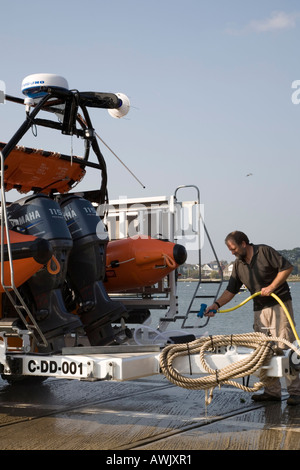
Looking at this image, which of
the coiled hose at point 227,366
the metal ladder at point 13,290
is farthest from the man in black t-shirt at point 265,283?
the metal ladder at point 13,290

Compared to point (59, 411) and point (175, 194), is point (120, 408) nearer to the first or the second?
point (59, 411)

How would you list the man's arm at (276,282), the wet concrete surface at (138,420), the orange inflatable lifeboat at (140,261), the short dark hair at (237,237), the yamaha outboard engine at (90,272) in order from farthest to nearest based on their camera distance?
the orange inflatable lifeboat at (140,261), the short dark hair at (237,237), the man's arm at (276,282), the yamaha outboard engine at (90,272), the wet concrete surface at (138,420)

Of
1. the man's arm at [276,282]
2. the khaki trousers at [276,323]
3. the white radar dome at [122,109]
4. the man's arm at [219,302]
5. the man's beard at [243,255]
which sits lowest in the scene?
the khaki trousers at [276,323]

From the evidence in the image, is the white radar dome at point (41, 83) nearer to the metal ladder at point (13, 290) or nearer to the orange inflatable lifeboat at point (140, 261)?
the metal ladder at point (13, 290)

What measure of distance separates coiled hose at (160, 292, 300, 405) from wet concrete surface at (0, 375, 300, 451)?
42cm

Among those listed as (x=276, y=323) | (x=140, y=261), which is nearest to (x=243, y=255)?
(x=276, y=323)

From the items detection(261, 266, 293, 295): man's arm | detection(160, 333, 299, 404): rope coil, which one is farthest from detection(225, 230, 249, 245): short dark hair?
detection(160, 333, 299, 404): rope coil

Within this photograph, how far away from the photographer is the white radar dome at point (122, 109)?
6902 mm

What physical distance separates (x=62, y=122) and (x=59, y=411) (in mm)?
2560

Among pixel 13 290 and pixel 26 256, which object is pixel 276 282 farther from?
pixel 13 290

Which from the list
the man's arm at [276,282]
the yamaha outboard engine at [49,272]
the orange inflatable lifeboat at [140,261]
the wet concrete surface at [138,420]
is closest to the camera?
the wet concrete surface at [138,420]

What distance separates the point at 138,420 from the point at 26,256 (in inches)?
63.5

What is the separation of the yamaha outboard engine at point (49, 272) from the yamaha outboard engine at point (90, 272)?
1.03ft

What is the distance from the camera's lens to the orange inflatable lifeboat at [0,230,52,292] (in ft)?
16.9
